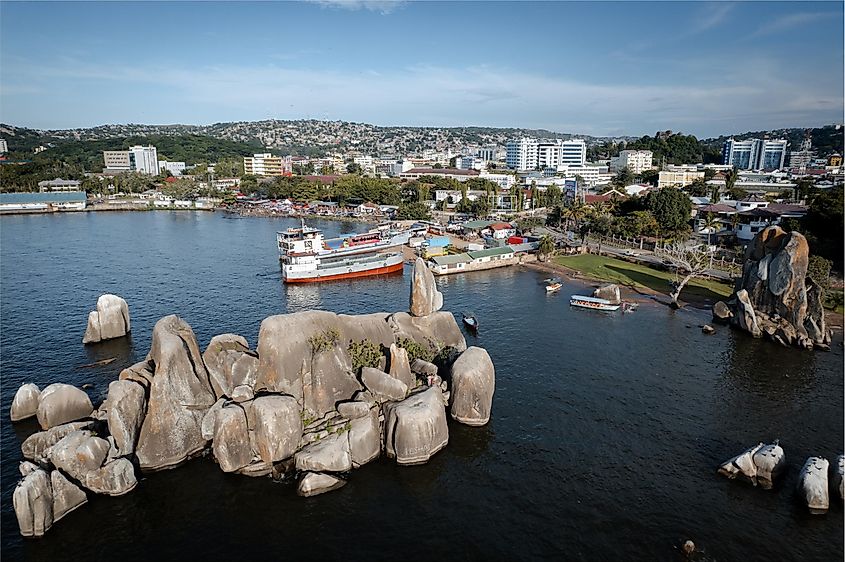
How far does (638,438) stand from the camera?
29.4 metres

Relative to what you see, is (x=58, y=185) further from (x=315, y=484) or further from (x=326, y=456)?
(x=315, y=484)

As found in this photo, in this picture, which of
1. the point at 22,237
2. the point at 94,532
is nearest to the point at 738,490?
the point at 94,532

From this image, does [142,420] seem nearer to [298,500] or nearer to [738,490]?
[298,500]

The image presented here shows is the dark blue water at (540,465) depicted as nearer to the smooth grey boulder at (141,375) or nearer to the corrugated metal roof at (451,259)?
the smooth grey boulder at (141,375)

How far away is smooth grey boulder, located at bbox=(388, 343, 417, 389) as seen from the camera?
30094 mm

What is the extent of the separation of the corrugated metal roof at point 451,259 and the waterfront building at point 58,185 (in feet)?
436

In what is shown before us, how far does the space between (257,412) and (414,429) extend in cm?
752

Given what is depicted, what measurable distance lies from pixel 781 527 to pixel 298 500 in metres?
20.6

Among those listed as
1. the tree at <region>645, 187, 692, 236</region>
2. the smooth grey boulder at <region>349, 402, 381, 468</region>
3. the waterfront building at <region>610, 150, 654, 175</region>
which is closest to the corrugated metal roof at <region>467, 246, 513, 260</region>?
the tree at <region>645, 187, 692, 236</region>

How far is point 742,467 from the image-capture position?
85.3 feet

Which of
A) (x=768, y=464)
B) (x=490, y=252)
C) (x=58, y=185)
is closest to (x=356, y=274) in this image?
(x=490, y=252)

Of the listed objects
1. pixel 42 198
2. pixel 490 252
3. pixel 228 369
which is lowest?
pixel 490 252

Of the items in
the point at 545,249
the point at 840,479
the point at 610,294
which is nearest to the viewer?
the point at 840,479

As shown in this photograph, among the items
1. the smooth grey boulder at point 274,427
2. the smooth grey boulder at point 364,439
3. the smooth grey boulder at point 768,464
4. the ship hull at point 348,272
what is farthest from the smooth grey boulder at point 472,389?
the ship hull at point 348,272
